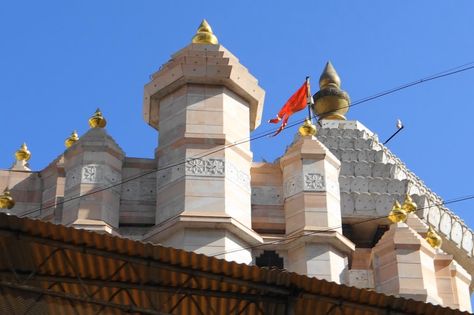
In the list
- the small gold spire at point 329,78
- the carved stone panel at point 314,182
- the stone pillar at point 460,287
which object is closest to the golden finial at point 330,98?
the small gold spire at point 329,78

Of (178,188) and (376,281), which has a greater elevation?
(178,188)

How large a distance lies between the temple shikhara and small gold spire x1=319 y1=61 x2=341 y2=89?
17240 mm

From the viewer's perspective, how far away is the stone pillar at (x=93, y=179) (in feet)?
92.6

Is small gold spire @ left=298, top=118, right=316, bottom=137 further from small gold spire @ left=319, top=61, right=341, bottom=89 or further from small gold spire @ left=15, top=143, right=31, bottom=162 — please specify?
small gold spire @ left=319, top=61, right=341, bottom=89

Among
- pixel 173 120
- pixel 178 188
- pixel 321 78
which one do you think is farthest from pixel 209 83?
pixel 321 78

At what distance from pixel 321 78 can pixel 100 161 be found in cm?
2193

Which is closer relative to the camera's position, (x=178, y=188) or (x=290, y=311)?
(x=290, y=311)

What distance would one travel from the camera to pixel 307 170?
2958 centimetres

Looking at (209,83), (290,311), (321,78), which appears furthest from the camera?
(321,78)

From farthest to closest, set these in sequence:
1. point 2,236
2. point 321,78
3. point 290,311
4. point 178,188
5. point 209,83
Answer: point 321,78 < point 209,83 < point 178,188 < point 290,311 < point 2,236

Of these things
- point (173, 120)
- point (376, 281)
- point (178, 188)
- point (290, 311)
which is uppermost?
point (173, 120)

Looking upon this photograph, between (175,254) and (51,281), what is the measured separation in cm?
213

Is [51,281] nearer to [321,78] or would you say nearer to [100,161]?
[100,161]

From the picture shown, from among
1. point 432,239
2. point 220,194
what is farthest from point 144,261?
point 432,239
